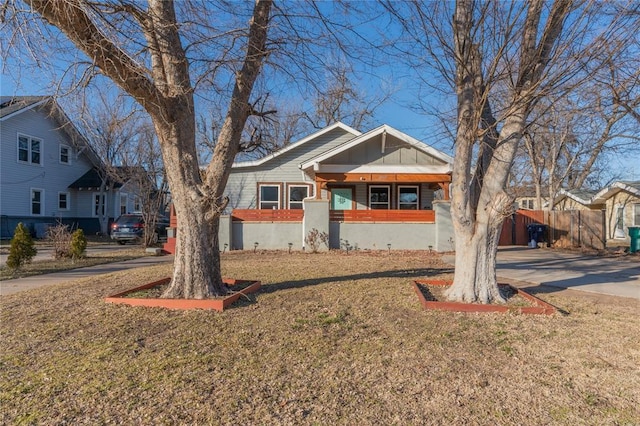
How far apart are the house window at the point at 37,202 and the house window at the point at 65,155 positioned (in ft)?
8.14

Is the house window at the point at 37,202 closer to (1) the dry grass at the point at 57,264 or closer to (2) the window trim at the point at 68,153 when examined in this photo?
(2) the window trim at the point at 68,153

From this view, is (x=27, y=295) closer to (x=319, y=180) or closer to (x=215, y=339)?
(x=215, y=339)

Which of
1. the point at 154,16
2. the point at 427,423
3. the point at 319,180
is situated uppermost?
the point at 154,16

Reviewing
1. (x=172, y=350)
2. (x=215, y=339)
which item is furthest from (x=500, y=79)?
(x=172, y=350)

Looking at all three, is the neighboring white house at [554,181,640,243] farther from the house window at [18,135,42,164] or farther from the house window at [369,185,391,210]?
the house window at [18,135,42,164]

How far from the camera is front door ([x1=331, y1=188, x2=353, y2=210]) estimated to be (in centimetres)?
1778

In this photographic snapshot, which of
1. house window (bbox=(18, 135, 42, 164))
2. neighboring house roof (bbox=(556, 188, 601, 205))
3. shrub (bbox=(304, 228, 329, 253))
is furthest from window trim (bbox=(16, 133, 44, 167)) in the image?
neighboring house roof (bbox=(556, 188, 601, 205))

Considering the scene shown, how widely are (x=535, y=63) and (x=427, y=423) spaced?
5016 mm

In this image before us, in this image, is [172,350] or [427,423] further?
[172,350]

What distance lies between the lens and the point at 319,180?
15609 millimetres

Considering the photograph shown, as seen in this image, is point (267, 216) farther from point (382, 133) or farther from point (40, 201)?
point (40, 201)

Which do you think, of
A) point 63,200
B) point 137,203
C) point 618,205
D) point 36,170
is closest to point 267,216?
point 137,203

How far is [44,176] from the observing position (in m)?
22.3

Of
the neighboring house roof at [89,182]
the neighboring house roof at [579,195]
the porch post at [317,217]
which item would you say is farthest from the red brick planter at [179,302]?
the neighboring house roof at [579,195]
